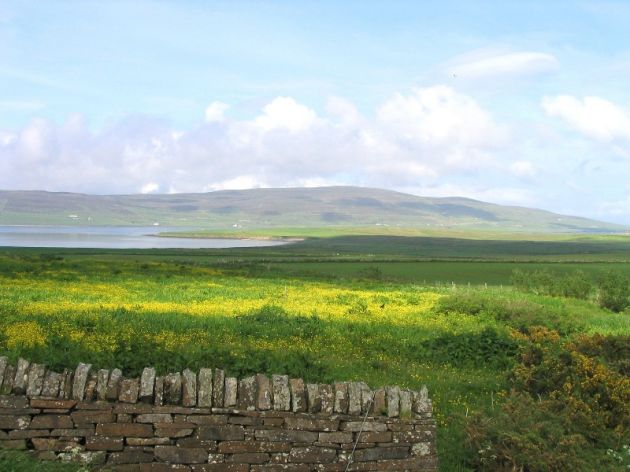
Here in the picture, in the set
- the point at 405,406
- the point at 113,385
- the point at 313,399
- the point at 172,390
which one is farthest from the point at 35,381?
the point at 405,406

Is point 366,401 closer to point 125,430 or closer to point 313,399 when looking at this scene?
point 313,399

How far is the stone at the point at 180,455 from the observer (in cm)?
897

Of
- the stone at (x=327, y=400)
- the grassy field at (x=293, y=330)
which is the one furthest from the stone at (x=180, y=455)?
the grassy field at (x=293, y=330)

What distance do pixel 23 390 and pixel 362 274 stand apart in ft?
214

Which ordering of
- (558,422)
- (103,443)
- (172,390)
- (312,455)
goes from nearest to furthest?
(103,443) → (172,390) → (312,455) → (558,422)

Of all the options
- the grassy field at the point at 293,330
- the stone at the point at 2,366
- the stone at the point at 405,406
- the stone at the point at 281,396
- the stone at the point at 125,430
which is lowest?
the grassy field at the point at 293,330

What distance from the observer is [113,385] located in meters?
8.93

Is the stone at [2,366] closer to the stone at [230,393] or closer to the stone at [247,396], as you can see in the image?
the stone at [230,393]

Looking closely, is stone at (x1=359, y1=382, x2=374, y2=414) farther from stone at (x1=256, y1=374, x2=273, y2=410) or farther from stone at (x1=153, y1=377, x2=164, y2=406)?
stone at (x1=153, y1=377, x2=164, y2=406)

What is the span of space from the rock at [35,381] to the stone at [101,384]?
0.71 m

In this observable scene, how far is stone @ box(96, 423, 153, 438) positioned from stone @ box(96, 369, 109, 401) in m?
0.37

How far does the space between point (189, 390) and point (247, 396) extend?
801 millimetres

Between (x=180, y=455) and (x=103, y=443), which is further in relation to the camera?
(x=180, y=455)

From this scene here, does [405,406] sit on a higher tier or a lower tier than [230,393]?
lower
